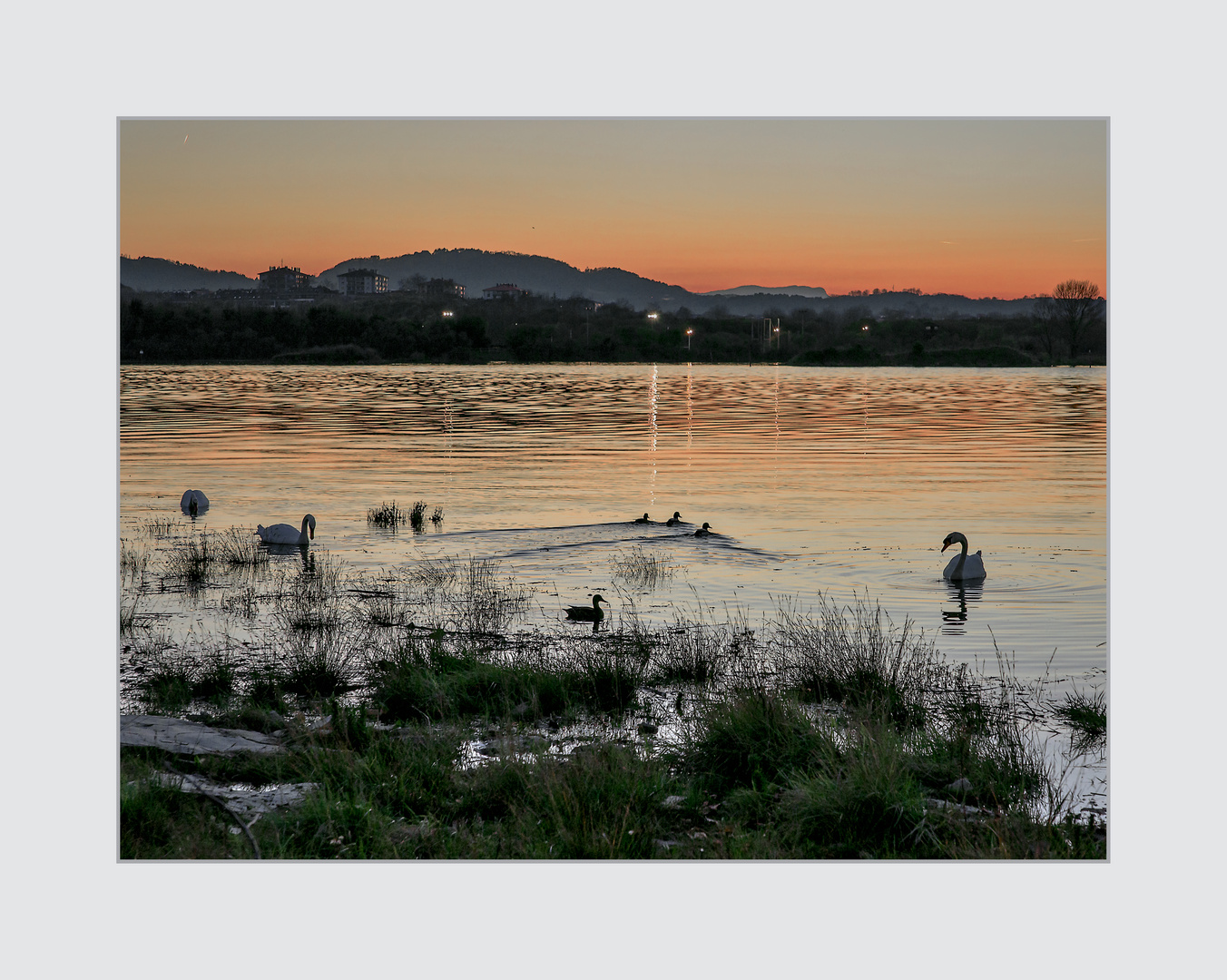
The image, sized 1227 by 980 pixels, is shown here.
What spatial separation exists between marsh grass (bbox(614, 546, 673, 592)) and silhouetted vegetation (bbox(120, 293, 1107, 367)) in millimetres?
2558

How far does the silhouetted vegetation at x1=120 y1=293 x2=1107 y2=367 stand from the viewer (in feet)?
32.0

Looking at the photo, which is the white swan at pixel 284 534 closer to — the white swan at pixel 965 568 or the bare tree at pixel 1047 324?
the white swan at pixel 965 568

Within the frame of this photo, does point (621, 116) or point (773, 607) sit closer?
point (621, 116)

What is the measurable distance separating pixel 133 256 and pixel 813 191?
20.0 feet

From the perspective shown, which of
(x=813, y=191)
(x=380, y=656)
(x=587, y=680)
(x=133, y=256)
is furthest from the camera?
(x=813, y=191)

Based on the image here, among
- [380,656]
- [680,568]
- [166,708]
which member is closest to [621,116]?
[380,656]

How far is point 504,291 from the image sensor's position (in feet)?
36.5

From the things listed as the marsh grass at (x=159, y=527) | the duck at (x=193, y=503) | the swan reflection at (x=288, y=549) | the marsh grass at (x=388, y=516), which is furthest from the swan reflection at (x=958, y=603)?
the duck at (x=193, y=503)

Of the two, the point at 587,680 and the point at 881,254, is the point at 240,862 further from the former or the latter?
the point at 881,254

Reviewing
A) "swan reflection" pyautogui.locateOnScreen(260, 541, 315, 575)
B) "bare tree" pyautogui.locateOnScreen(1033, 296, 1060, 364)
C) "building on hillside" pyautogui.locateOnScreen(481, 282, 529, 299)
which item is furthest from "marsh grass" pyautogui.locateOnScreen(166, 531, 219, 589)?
"bare tree" pyautogui.locateOnScreen(1033, 296, 1060, 364)

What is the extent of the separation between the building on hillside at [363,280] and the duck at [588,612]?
155 inches

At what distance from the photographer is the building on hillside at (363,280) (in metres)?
10.7

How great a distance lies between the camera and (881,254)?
11.5 meters

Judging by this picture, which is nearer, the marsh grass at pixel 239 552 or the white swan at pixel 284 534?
the marsh grass at pixel 239 552
